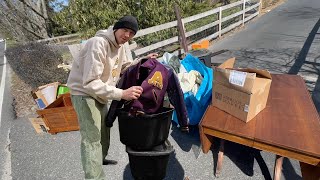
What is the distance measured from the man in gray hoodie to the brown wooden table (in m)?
1.14

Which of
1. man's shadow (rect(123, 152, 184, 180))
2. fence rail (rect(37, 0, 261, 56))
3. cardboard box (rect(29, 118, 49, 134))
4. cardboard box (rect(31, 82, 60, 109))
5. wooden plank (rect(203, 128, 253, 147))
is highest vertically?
fence rail (rect(37, 0, 261, 56))

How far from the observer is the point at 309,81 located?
17.2 feet

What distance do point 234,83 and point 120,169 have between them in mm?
1753

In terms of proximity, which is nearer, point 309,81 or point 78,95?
point 78,95

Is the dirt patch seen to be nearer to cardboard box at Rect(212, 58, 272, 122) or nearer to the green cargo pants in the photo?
the green cargo pants

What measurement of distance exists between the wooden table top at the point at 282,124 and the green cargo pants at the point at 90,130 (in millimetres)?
1172

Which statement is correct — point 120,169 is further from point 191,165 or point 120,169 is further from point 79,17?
point 79,17

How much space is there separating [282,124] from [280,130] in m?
0.13

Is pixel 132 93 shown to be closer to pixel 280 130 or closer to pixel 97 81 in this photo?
pixel 97 81

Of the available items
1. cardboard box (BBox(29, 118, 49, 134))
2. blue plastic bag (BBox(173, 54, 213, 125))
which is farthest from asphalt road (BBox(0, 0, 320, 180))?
blue plastic bag (BBox(173, 54, 213, 125))

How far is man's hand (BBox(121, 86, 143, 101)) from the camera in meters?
2.10

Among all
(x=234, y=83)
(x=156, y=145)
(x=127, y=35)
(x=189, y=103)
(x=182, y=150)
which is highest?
(x=127, y=35)

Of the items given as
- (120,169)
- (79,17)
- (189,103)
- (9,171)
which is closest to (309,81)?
(189,103)

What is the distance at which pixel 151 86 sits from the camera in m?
2.22
